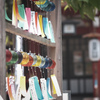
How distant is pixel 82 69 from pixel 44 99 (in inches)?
501

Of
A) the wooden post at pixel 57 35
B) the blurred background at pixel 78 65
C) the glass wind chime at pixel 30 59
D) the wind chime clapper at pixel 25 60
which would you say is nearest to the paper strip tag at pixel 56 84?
the glass wind chime at pixel 30 59

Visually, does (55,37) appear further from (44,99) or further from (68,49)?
(68,49)

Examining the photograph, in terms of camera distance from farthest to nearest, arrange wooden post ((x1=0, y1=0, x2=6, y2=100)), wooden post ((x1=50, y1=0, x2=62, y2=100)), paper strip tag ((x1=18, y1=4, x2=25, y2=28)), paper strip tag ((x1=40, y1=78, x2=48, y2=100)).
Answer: wooden post ((x1=50, y1=0, x2=62, y2=100)) < paper strip tag ((x1=40, y1=78, x2=48, y2=100)) < paper strip tag ((x1=18, y1=4, x2=25, y2=28)) < wooden post ((x1=0, y1=0, x2=6, y2=100))

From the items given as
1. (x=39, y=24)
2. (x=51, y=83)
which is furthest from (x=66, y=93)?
(x=39, y=24)

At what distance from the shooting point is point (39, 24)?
2.90 metres

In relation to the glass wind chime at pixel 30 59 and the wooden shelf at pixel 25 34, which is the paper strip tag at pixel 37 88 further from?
the wooden shelf at pixel 25 34

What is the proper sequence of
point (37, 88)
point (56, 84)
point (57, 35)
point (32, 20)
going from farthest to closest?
point (57, 35) < point (56, 84) < point (32, 20) < point (37, 88)

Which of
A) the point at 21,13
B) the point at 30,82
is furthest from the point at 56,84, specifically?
the point at 21,13

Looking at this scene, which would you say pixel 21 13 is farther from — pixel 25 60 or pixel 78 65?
pixel 78 65

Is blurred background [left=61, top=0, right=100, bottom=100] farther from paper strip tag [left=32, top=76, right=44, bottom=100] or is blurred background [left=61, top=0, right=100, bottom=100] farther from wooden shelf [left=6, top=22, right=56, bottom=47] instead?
paper strip tag [left=32, top=76, right=44, bottom=100]

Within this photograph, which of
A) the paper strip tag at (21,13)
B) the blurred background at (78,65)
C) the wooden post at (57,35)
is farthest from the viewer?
the blurred background at (78,65)

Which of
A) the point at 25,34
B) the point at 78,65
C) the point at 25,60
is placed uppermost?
the point at 25,34

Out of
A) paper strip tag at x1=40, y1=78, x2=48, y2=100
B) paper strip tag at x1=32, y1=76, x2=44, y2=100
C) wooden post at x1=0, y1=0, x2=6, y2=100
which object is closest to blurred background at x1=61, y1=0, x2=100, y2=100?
paper strip tag at x1=40, y1=78, x2=48, y2=100

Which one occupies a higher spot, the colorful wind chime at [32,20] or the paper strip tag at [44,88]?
the colorful wind chime at [32,20]
